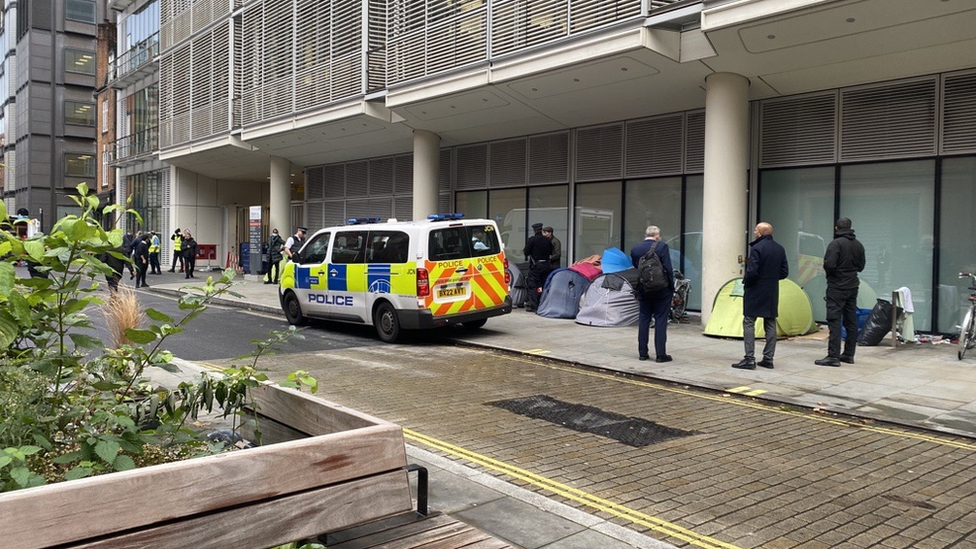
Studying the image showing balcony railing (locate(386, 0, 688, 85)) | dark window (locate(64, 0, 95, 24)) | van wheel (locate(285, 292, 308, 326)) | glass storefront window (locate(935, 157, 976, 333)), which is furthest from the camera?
dark window (locate(64, 0, 95, 24))

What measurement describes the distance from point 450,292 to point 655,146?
6712mm

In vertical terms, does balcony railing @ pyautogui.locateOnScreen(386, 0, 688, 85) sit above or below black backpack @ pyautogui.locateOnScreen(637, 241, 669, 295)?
above

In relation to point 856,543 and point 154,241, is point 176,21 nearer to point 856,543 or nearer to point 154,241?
point 154,241

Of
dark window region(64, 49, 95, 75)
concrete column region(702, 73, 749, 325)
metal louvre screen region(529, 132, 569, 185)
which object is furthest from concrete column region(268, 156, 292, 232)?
dark window region(64, 49, 95, 75)

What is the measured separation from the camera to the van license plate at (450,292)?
38.8 feet

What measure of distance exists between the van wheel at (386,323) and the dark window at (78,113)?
54.2 meters

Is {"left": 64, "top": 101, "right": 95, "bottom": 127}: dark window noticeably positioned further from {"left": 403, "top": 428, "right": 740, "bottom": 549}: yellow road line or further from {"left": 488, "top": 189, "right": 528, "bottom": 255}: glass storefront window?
{"left": 403, "top": 428, "right": 740, "bottom": 549}: yellow road line

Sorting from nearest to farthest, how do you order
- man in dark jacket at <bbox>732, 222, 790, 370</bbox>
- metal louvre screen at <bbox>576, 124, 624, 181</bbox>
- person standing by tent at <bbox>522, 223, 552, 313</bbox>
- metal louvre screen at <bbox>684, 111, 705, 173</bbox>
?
man in dark jacket at <bbox>732, 222, 790, 370</bbox>
metal louvre screen at <bbox>684, 111, 705, 173</bbox>
person standing by tent at <bbox>522, 223, 552, 313</bbox>
metal louvre screen at <bbox>576, 124, 624, 181</bbox>

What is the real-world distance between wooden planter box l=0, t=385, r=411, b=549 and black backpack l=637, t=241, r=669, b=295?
24.4 ft

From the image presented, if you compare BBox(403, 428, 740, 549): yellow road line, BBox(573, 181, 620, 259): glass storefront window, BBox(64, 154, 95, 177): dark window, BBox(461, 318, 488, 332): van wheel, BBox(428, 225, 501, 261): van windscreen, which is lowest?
BBox(403, 428, 740, 549): yellow road line

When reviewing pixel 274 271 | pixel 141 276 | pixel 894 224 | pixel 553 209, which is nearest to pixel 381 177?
pixel 274 271

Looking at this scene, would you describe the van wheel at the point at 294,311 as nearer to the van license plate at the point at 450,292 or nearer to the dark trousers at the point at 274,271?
the van license plate at the point at 450,292

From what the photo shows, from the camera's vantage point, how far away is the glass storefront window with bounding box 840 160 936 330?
12.6 metres

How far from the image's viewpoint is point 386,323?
1236 centimetres
